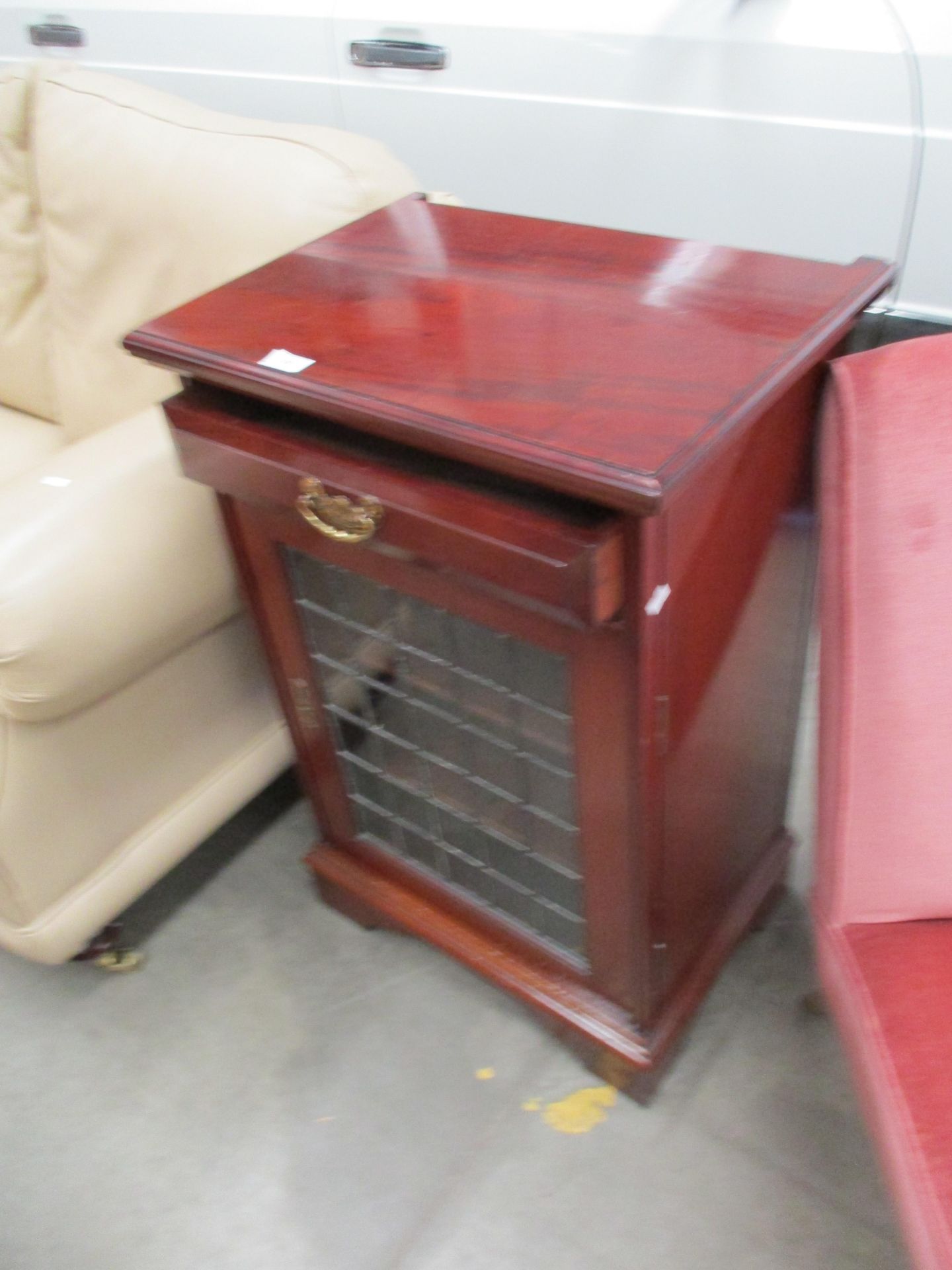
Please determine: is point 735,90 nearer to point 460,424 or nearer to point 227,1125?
point 460,424

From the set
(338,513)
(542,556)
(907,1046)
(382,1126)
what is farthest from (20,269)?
(907,1046)

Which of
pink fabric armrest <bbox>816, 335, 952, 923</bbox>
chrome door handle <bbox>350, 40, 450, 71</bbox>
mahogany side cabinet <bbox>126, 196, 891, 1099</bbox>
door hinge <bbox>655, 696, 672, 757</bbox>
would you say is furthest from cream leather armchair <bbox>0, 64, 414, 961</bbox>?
pink fabric armrest <bbox>816, 335, 952, 923</bbox>

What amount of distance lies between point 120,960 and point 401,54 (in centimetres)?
139

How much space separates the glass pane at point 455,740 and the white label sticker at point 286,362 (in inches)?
7.9

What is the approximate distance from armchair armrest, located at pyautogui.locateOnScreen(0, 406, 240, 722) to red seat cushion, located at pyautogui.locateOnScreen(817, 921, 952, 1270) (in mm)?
696

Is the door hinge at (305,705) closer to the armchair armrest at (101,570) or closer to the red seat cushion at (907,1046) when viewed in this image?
the armchair armrest at (101,570)

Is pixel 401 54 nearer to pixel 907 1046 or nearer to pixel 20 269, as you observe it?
pixel 20 269

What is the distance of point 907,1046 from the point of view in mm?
649

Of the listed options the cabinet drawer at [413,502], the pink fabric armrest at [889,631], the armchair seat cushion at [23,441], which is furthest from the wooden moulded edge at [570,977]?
the armchair seat cushion at [23,441]

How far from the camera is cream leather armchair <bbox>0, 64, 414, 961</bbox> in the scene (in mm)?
931

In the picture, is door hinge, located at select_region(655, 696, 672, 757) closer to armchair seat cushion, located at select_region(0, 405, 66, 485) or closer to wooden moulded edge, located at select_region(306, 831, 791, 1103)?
wooden moulded edge, located at select_region(306, 831, 791, 1103)

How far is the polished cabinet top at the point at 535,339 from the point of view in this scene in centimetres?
61

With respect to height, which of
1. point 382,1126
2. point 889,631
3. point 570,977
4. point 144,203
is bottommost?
point 382,1126

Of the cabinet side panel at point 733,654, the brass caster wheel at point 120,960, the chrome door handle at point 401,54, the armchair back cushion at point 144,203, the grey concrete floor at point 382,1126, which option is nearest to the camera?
the cabinet side panel at point 733,654
